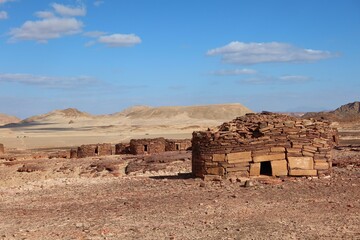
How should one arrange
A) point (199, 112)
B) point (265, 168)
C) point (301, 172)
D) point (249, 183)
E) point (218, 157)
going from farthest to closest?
1. point (199, 112)
2. point (265, 168)
3. point (218, 157)
4. point (301, 172)
5. point (249, 183)

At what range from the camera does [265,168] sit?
1529 centimetres

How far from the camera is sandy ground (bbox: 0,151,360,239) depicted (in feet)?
29.7

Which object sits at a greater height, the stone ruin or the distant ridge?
the distant ridge

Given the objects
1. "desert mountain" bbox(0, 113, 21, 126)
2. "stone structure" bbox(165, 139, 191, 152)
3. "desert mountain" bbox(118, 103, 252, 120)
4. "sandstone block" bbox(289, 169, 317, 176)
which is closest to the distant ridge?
"desert mountain" bbox(118, 103, 252, 120)

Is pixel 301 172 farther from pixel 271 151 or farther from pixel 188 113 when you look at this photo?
pixel 188 113

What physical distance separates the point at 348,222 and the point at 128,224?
13.5 ft

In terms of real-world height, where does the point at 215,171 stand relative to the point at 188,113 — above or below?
below

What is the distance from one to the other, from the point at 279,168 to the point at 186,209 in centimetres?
450

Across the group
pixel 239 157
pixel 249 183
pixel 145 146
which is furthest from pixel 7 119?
pixel 249 183

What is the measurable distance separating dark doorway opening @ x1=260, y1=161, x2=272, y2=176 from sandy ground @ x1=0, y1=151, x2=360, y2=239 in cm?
88

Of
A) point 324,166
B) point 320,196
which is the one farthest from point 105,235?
point 324,166

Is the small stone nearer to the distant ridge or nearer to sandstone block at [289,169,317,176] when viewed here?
sandstone block at [289,169,317,176]

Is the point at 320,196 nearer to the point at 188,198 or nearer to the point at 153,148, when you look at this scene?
the point at 188,198

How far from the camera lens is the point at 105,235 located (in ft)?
29.6
